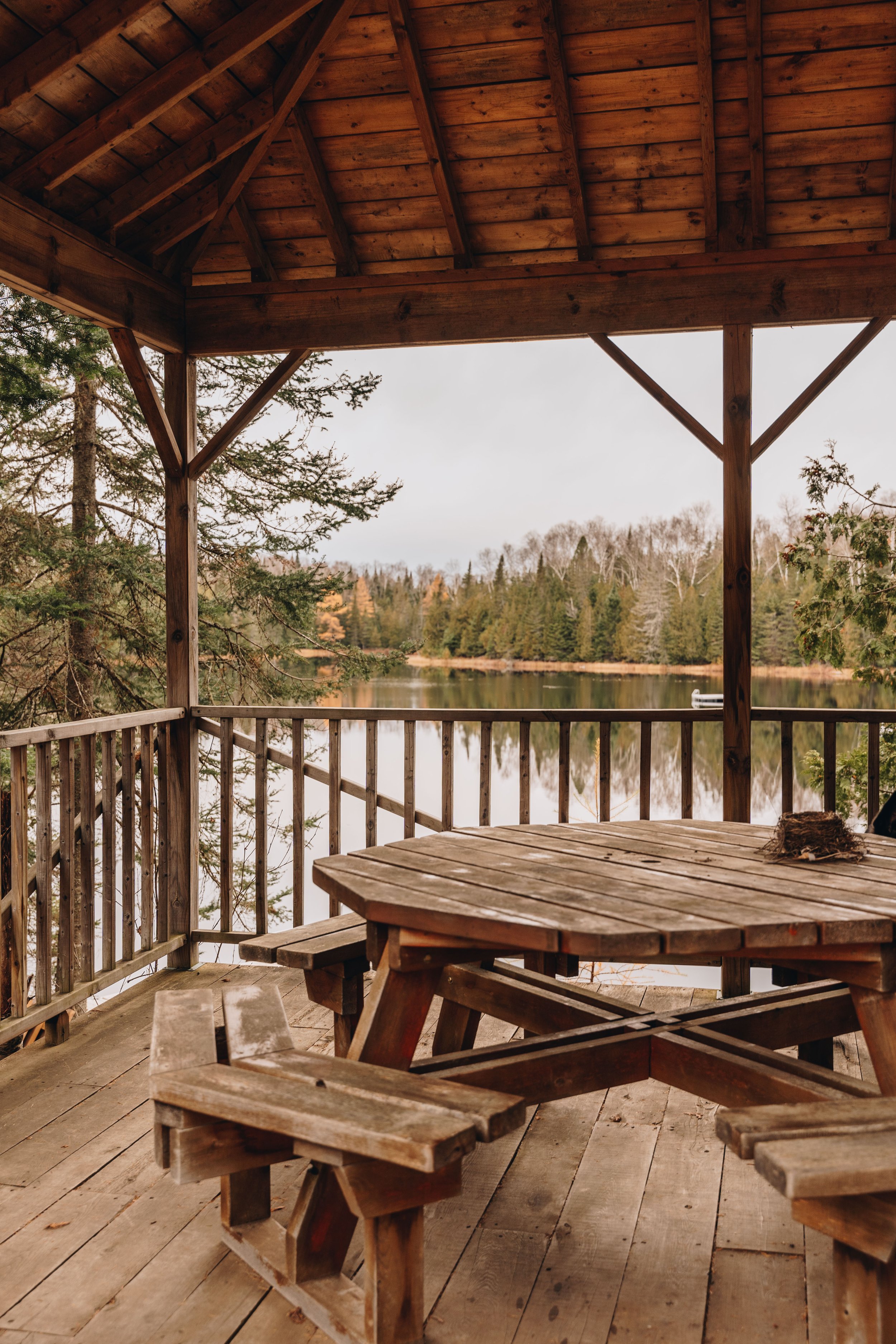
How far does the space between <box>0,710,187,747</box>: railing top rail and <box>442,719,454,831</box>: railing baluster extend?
112 cm

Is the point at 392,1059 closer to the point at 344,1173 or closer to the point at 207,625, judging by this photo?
the point at 344,1173

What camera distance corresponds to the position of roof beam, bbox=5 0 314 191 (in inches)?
122

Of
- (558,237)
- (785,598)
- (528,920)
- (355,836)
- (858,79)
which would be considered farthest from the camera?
(355,836)

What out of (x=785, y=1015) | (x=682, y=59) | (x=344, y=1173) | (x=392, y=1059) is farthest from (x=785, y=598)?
(x=344, y=1173)

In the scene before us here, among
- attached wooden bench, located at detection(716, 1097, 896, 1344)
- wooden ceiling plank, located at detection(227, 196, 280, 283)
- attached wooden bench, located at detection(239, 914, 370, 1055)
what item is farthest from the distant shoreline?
attached wooden bench, located at detection(716, 1097, 896, 1344)

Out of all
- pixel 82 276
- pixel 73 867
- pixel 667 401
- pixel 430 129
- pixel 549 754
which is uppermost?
pixel 430 129

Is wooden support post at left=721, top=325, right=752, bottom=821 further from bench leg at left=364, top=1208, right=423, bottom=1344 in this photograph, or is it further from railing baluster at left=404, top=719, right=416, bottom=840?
bench leg at left=364, top=1208, right=423, bottom=1344

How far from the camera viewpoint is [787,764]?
3781 millimetres

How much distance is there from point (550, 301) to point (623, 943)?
302 centimetres

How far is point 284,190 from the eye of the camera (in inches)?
156

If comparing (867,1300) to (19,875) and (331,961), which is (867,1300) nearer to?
(331,961)

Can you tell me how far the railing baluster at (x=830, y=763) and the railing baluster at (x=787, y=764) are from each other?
126mm

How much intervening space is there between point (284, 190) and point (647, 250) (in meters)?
1.50

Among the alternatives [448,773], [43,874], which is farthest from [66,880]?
[448,773]
